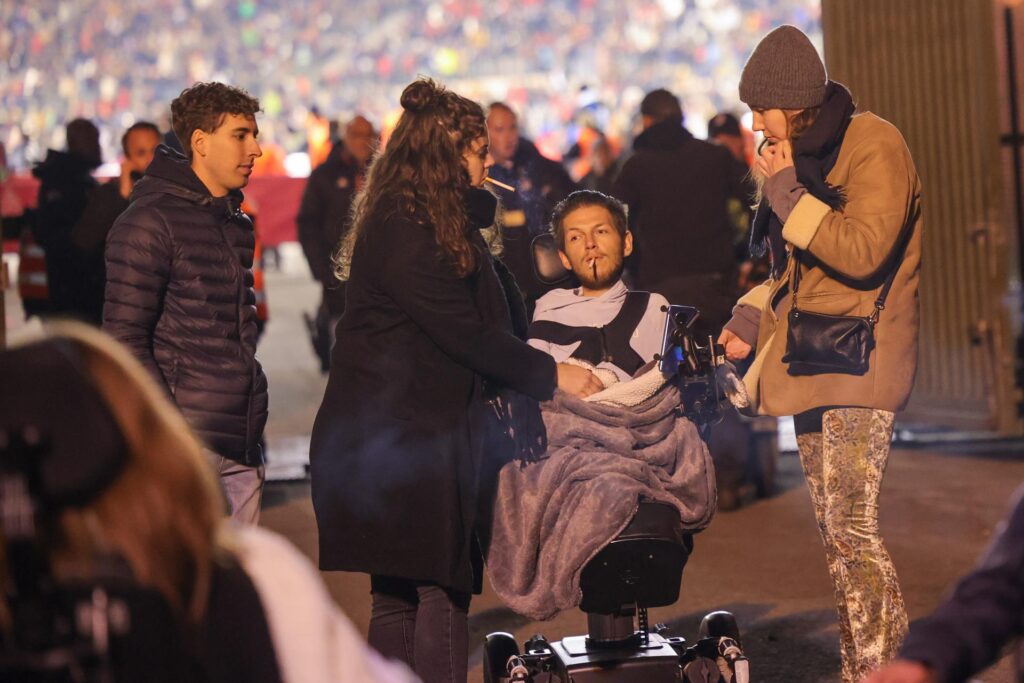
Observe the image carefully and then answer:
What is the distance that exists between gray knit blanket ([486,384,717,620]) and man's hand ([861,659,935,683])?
6.64 ft

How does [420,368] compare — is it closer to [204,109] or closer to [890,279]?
[204,109]

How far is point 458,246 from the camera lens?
429 centimetres

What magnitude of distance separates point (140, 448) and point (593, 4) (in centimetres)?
3610

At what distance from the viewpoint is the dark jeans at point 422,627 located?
449cm

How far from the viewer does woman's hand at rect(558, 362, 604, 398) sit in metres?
4.32

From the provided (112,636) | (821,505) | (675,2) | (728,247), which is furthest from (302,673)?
(675,2)

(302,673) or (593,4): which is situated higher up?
(593,4)

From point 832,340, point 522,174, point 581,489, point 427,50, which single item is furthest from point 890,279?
point 427,50

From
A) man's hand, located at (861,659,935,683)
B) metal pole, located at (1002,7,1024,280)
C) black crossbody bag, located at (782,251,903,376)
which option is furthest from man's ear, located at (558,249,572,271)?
metal pole, located at (1002,7,1024,280)

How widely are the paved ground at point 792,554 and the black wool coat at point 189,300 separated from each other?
1699 mm

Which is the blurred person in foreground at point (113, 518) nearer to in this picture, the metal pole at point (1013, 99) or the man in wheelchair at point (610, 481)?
the man in wheelchair at point (610, 481)

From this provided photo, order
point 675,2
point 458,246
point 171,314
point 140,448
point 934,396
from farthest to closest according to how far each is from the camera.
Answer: point 675,2
point 934,396
point 171,314
point 458,246
point 140,448

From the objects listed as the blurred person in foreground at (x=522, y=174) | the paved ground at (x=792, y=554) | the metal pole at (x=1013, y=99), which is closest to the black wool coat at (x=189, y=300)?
the paved ground at (x=792, y=554)

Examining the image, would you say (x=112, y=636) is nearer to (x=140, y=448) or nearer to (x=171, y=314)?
(x=140, y=448)
